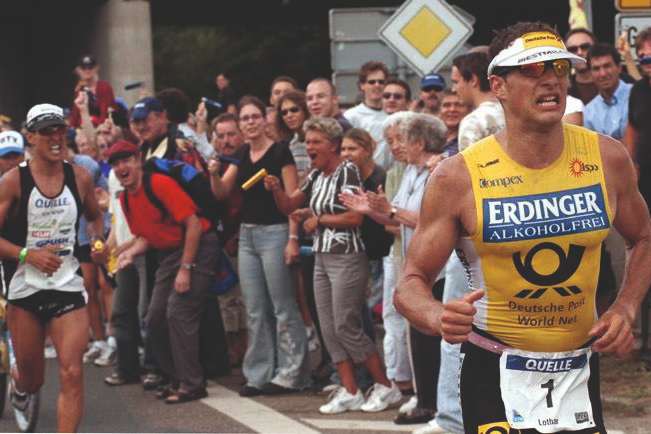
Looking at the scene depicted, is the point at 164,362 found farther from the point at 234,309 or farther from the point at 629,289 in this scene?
the point at 629,289

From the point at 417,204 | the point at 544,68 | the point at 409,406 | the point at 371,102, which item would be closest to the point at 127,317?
the point at 371,102

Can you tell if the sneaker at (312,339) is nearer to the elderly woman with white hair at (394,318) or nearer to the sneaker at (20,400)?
the elderly woman with white hair at (394,318)

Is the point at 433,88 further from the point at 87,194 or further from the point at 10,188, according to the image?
the point at 10,188

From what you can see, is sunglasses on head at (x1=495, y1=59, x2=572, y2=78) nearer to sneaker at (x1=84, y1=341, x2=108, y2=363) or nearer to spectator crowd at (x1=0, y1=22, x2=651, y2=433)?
spectator crowd at (x1=0, y1=22, x2=651, y2=433)

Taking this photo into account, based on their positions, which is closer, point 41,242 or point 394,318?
point 41,242

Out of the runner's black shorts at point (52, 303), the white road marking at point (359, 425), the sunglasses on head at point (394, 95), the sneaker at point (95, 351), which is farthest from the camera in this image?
the sneaker at point (95, 351)

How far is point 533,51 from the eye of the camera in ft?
16.8

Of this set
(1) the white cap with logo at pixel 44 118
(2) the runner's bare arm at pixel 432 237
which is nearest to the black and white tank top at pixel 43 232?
(1) the white cap with logo at pixel 44 118

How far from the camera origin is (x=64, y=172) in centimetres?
991

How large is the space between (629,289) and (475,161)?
27.6 inches

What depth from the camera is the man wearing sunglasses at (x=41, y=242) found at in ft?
31.7

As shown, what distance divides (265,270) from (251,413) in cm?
128

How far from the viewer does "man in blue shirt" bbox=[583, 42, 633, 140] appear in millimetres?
11086

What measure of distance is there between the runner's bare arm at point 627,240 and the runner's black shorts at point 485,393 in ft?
0.71
